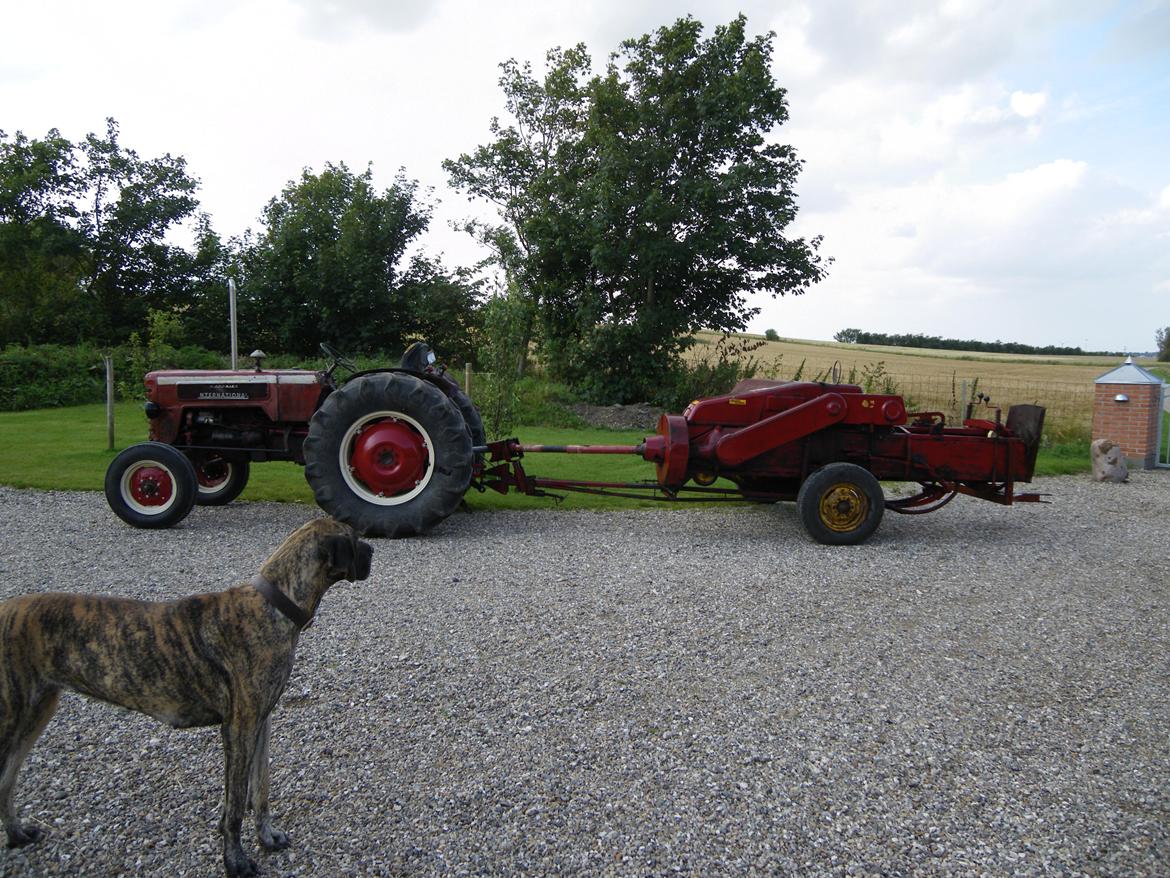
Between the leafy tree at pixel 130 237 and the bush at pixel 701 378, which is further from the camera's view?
the leafy tree at pixel 130 237

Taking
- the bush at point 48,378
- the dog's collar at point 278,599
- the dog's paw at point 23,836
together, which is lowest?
the dog's paw at point 23,836

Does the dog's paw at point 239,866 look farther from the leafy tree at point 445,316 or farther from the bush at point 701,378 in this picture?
the leafy tree at point 445,316

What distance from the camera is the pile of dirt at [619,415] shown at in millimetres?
17500

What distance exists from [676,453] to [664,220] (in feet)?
39.6

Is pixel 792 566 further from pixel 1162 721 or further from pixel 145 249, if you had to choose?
pixel 145 249

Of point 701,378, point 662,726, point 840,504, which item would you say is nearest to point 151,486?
point 662,726

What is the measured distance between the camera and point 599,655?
14.5 ft

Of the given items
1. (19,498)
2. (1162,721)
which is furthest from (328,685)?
(19,498)

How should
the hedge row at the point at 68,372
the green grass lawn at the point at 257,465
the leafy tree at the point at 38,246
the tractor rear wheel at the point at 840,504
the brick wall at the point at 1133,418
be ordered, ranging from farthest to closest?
the leafy tree at the point at 38,246 < the hedge row at the point at 68,372 < the brick wall at the point at 1133,418 < the green grass lawn at the point at 257,465 < the tractor rear wheel at the point at 840,504

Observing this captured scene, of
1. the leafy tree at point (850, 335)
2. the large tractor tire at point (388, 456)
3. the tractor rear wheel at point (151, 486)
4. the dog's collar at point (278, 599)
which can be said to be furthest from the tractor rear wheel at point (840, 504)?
the leafy tree at point (850, 335)

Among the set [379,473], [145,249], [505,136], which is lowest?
[379,473]

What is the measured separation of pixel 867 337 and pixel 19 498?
54256 millimetres

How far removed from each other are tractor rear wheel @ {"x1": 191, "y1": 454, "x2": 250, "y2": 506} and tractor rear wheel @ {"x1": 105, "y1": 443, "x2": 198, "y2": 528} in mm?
875

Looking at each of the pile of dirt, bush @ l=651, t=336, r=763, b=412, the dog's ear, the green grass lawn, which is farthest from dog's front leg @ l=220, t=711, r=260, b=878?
bush @ l=651, t=336, r=763, b=412
